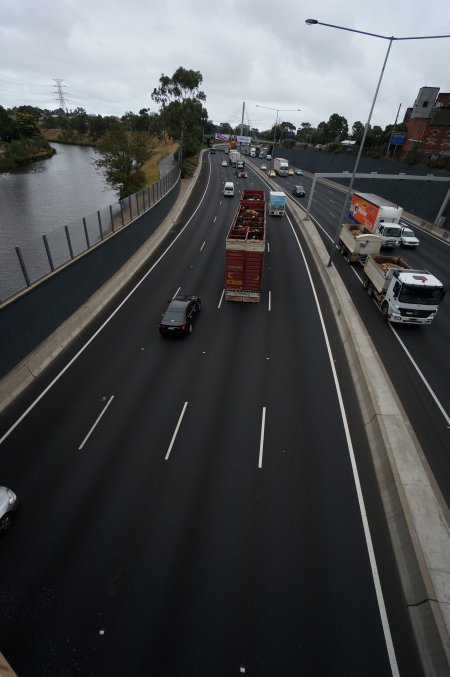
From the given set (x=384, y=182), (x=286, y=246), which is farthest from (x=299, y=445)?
(x=384, y=182)

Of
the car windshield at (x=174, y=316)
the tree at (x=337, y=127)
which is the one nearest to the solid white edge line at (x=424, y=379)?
the car windshield at (x=174, y=316)

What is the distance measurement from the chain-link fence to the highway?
4.52 m

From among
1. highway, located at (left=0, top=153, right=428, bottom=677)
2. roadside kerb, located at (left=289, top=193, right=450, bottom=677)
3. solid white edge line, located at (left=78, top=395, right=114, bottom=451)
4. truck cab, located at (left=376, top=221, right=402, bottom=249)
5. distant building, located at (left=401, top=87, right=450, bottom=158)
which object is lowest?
solid white edge line, located at (left=78, top=395, right=114, bottom=451)

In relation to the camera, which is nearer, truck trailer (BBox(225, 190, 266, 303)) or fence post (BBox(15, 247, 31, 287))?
fence post (BBox(15, 247, 31, 287))

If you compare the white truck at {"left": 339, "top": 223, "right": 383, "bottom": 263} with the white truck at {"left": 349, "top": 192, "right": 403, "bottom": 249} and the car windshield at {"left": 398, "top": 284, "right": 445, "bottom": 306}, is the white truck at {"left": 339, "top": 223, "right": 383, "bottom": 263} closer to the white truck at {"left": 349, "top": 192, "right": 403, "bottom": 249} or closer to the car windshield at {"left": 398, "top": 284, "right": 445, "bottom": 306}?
the white truck at {"left": 349, "top": 192, "right": 403, "bottom": 249}

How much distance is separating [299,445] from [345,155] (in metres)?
102

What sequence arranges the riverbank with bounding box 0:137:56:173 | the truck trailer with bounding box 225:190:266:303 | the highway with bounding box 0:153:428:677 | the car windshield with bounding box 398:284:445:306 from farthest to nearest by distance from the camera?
the riverbank with bounding box 0:137:56:173 < the truck trailer with bounding box 225:190:266:303 < the car windshield with bounding box 398:284:445:306 < the highway with bounding box 0:153:428:677

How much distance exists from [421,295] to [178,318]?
14.7 metres

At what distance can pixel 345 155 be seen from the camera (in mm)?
92688

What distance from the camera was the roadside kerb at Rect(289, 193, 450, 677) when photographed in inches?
316

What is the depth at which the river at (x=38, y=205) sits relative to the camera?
17.2 m

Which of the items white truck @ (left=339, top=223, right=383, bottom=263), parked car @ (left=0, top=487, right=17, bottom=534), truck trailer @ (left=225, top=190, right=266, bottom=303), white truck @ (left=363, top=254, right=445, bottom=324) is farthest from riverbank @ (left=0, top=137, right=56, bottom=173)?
parked car @ (left=0, top=487, right=17, bottom=534)

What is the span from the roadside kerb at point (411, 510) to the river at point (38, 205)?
1764 centimetres

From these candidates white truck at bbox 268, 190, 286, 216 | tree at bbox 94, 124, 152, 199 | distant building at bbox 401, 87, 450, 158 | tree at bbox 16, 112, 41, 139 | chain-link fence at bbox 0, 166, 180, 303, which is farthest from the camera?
tree at bbox 16, 112, 41, 139
